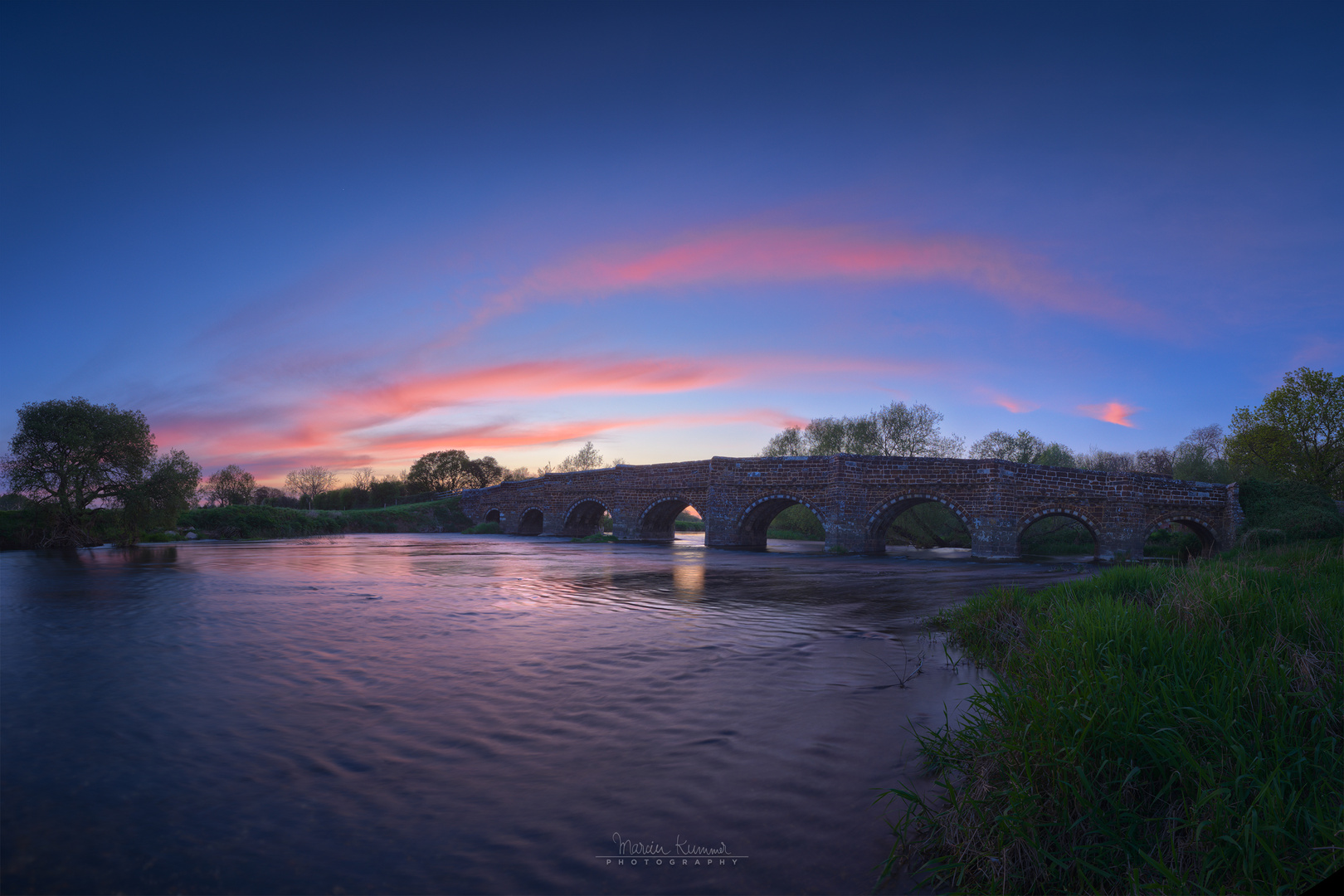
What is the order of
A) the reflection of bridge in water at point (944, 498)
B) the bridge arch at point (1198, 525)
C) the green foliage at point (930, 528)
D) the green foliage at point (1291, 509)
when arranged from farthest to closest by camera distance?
the green foliage at point (930, 528) → the bridge arch at point (1198, 525) → the reflection of bridge in water at point (944, 498) → the green foliage at point (1291, 509)

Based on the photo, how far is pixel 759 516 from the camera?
2948 cm

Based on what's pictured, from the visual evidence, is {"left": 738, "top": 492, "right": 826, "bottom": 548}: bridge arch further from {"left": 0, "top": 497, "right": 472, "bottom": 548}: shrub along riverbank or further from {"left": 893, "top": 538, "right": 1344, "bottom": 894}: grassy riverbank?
{"left": 0, "top": 497, "right": 472, "bottom": 548}: shrub along riverbank

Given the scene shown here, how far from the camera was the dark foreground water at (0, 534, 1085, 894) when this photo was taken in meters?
2.81

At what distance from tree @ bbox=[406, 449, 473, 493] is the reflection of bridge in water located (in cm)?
6132

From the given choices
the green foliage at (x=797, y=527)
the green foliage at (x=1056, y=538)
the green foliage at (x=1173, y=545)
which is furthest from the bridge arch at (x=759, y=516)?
the green foliage at (x=1173, y=545)

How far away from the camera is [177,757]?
13.2 ft

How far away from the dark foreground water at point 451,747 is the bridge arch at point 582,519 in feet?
99.4

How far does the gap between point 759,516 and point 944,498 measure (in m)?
8.94

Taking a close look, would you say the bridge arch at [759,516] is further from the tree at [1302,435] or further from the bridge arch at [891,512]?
the tree at [1302,435]

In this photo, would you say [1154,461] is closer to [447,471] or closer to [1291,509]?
[1291,509]

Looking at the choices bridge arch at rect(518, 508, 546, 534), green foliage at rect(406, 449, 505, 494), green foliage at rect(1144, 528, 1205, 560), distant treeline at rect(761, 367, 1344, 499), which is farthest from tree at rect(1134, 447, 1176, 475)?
green foliage at rect(406, 449, 505, 494)

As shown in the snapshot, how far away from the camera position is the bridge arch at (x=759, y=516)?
2784 cm

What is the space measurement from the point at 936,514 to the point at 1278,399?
18193mm

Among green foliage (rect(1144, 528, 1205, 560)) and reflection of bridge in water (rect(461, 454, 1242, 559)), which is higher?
reflection of bridge in water (rect(461, 454, 1242, 559))
